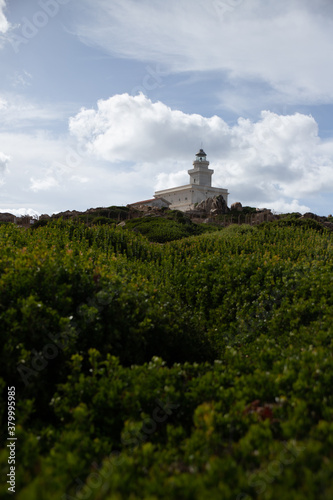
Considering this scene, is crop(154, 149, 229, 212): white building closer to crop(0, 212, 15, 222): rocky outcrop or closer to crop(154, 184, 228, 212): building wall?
crop(154, 184, 228, 212): building wall

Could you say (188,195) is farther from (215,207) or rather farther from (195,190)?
(215,207)

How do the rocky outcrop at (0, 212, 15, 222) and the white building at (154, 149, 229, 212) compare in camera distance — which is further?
the white building at (154, 149, 229, 212)

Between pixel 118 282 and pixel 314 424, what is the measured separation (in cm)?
356

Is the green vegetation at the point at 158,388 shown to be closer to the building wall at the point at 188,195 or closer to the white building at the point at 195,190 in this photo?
the building wall at the point at 188,195

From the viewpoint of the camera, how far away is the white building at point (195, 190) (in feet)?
233

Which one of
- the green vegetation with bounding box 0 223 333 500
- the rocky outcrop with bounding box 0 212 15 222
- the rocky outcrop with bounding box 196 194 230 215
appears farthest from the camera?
the rocky outcrop with bounding box 196 194 230 215

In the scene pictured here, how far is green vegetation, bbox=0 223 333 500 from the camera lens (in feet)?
9.12

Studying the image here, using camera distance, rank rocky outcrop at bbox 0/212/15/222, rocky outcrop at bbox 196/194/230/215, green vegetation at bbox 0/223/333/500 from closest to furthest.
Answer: green vegetation at bbox 0/223/333/500
rocky outcrop at bbox 0/212/15/222
rocky outcrop at bbox 196/194/230/215

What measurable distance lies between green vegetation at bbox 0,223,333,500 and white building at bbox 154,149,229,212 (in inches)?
2474

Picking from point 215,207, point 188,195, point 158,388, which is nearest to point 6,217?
point 215,207

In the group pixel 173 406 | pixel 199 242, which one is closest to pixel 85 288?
pixel 173 406

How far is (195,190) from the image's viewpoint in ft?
233

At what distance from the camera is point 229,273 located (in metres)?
8.59

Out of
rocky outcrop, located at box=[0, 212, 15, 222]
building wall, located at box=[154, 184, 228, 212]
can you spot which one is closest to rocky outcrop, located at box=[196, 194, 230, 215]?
building wall, located at box=[154, 184, 228, 212]
